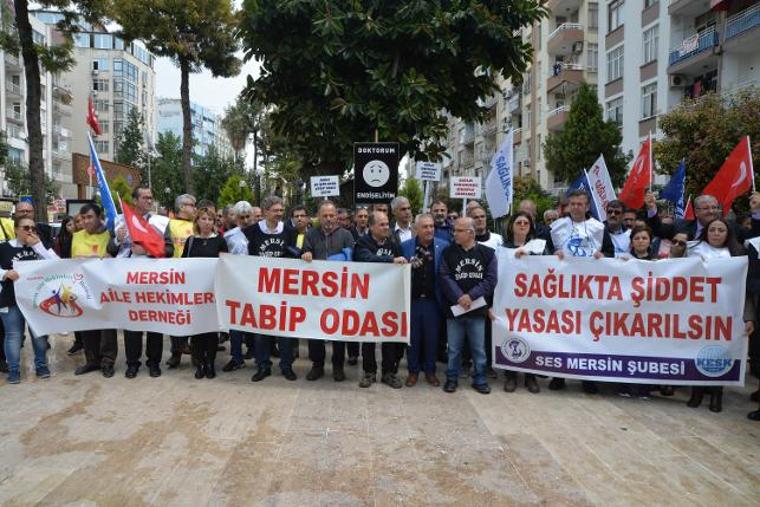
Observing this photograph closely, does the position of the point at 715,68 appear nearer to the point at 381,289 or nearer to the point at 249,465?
the point at 381,289

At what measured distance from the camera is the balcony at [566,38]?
3978 centimetres

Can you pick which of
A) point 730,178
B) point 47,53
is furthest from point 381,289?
point 47,53

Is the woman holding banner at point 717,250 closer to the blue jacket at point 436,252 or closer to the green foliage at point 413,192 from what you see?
the blue jacket at point 436,252

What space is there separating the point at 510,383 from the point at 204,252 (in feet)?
12.5

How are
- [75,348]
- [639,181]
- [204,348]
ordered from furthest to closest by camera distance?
[639,181] < [75,348] < [204,348]

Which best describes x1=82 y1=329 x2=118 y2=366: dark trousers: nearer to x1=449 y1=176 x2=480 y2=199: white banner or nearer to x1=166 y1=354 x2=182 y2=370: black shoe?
x1=166 y1=354 x2=182 y2=370: black shoe

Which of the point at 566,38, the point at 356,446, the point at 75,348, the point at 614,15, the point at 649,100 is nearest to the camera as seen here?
the point at 356,446

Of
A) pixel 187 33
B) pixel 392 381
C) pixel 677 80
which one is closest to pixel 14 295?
pixel 392 381

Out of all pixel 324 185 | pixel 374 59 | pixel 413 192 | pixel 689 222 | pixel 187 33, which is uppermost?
pixel 187 33

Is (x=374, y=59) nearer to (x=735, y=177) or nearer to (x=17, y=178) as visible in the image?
(x=735, y=177)

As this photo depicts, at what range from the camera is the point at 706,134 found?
17.0 m

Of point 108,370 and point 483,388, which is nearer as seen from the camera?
point 483,388

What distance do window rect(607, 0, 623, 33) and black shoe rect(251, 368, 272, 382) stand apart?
3247 centimetres

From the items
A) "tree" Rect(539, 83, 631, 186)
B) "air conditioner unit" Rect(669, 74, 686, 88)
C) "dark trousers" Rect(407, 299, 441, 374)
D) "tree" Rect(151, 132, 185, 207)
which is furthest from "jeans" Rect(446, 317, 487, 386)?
"tree" Rect(151, 132, 185, 207)
